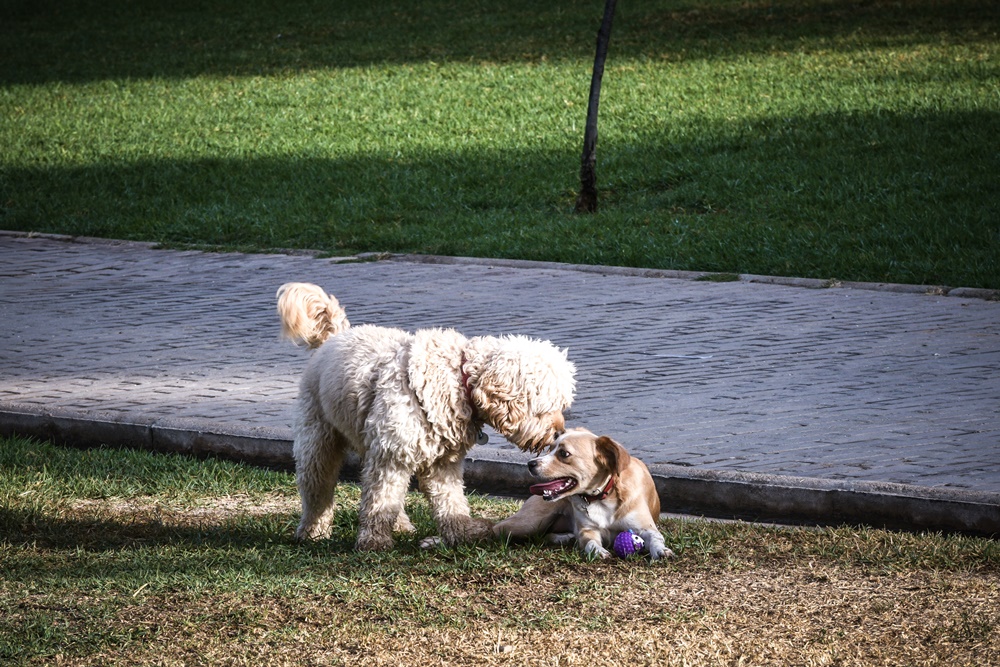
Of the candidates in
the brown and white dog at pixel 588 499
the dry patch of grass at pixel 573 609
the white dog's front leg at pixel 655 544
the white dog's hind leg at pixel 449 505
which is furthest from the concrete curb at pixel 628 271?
the white dog's hind leg at pixel 449 505

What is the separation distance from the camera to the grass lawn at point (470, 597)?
4.45 m

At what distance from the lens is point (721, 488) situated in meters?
6.20

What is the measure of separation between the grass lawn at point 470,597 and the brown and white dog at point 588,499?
0.38ft

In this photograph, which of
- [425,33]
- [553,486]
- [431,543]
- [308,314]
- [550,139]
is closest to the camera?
[553,486]

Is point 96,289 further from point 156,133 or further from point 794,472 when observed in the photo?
point 156,133

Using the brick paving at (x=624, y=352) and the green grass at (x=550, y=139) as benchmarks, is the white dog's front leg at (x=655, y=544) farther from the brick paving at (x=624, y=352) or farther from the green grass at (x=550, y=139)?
the green grass at (x=550, y=139)

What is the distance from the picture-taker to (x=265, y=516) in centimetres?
627

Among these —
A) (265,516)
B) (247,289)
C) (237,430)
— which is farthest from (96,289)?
(265,516)

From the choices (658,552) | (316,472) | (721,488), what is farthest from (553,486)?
(721,488)

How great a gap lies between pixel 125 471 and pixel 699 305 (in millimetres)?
5511

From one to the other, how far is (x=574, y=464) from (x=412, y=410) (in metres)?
0.71

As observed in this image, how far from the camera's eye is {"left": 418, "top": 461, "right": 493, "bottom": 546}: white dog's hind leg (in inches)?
220

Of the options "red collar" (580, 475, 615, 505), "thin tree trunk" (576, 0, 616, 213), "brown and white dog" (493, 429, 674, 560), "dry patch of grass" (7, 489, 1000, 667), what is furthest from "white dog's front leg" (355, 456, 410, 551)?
"thin tree trunk" (576, 0, 616, 213)

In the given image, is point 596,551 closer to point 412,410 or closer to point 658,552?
point 658,552
